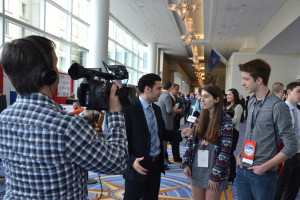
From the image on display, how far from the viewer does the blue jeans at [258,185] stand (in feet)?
6.04

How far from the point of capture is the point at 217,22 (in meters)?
12.5

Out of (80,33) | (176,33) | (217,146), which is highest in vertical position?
(176,33)

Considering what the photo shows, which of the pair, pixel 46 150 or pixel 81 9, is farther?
pixel 81 9

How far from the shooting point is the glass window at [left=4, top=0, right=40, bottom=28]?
6.61 m

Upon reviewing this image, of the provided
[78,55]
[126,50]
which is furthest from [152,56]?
[78,55]

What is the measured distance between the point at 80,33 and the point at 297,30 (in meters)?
7.73

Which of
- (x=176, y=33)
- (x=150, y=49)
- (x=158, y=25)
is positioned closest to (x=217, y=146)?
(x=158, y=25)

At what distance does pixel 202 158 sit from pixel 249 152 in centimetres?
40

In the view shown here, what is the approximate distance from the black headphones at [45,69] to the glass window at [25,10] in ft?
20.9

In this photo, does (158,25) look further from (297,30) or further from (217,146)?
(217,146)

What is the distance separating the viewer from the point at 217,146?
A: 2.15 meters

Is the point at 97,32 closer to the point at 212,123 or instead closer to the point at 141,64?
the point at 212,123

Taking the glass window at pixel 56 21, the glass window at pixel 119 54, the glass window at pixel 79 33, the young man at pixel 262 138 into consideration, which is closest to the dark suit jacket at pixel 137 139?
the young man at pixel 262 138

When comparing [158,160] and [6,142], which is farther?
[158,160]
